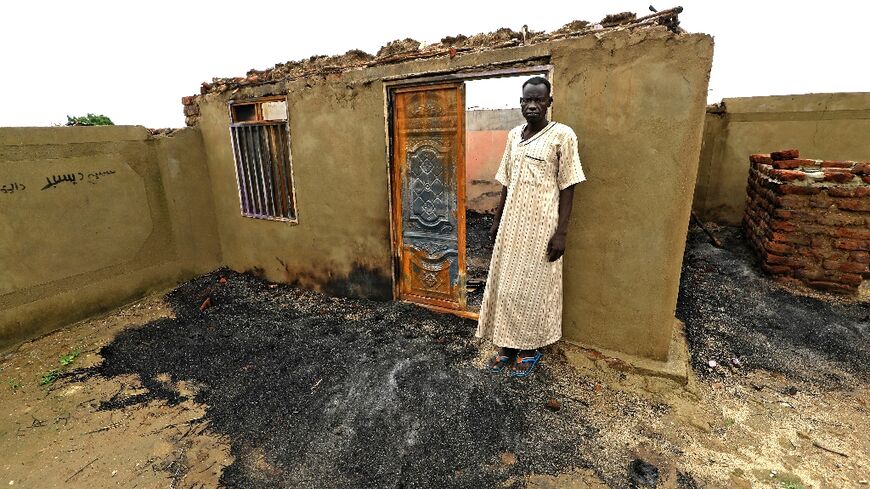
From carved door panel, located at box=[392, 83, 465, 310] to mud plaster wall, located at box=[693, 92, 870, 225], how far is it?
17.3 feet

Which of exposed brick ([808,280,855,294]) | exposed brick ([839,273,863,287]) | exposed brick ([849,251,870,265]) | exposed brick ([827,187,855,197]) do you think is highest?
exposed brick ([827,187,855,197])

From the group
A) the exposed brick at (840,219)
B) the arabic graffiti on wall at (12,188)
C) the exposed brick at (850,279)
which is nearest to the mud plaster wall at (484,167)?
the exposed brick at (840,219)

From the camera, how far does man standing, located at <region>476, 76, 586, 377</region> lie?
97.3 inches

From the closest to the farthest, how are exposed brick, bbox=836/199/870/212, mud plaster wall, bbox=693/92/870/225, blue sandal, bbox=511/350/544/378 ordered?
blue sandal, bbox=511/350/544/378, exposed brick, bbox=836/199/870/212, mud plaster wall, bbox=693/92/870/225

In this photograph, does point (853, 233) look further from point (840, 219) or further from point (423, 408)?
point (423, 408)

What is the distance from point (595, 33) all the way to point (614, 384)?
244cm

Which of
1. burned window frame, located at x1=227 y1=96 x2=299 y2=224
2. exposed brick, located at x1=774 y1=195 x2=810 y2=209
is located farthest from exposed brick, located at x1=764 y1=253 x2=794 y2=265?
burned window frame, located at x1=227 y1=96 x2=299 y2=224

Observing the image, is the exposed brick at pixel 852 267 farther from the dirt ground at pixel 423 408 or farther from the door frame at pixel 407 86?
the door frame at pixel 407 86

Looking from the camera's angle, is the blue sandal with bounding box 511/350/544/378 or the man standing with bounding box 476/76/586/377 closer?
the man standing with bounding box 476/76/586/377

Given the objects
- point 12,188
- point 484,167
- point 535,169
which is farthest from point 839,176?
point 12,188

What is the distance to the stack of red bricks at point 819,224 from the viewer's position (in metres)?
3.76

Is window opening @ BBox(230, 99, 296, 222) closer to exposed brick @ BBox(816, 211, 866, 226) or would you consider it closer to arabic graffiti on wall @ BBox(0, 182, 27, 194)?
arabic graffiti on wall @ BBox(0, 182, 27, 194)

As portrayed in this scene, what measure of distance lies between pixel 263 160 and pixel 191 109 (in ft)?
4.71

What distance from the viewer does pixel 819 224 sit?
154 inches
